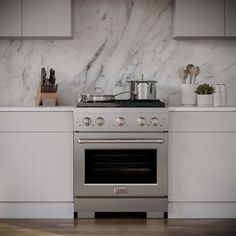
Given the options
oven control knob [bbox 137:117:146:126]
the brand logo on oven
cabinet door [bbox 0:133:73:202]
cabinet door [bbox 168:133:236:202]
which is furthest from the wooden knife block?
cabinet door [bbox 168:133:236:202]

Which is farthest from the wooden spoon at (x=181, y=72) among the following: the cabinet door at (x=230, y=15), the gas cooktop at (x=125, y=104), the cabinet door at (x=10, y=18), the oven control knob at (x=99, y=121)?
the cabinet door at (x=10, y=18)

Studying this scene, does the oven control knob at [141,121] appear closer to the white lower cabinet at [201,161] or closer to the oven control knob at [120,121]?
the oven control knob at [120,121]

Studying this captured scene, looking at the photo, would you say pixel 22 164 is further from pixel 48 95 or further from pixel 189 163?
pixel 189 163

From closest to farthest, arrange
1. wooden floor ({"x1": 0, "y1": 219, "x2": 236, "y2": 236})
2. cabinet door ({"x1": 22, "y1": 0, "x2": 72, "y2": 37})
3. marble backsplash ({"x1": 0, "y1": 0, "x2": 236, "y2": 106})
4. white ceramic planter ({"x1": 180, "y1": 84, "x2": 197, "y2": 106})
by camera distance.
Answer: wooden floor ({"x1": 0, "y1": 219, "x2": 236, "y2": 236}) < cabinet door ({"x1": 22, "y1": 0, "x2": 72, "y2": 37}) < white ceramic planter ({"x1": 180, "y1": 84, "x2": 197, "y2": 106}) < marble backsplash ({"x1": 0, "y1": 0, "x2": 236, "y2": 106})

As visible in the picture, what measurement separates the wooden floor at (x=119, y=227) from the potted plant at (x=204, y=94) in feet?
3.23

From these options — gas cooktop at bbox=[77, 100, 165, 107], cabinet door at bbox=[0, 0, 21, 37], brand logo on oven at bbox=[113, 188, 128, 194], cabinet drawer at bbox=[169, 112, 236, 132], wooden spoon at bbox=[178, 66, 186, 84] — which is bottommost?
brand logo on oven at bbox=[113, 188, 128, 194]

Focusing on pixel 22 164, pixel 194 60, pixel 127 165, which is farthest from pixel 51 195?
pixel 194 60

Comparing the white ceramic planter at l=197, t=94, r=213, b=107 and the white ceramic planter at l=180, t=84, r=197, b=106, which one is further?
the white ceramic planter at l=180, t=84, r=197, b=106

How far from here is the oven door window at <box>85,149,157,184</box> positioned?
397 centimetres

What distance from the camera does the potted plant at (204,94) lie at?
4297 mm

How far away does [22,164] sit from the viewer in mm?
4000

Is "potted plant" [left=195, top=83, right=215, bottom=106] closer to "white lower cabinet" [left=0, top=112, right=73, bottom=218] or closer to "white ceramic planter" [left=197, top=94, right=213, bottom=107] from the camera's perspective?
"white ceramic planter" [left=197, top=94, right=213, bottom=107]

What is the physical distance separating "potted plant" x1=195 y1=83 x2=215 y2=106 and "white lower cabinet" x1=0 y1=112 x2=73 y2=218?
3.69ft

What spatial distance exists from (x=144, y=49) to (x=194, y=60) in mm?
466
